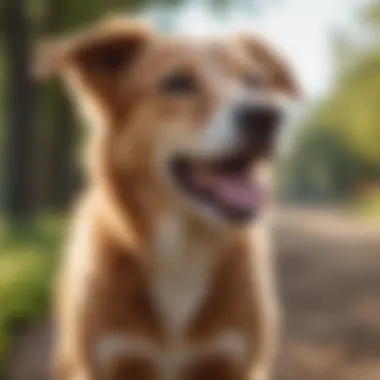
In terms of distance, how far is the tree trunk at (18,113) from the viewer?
1.83 m

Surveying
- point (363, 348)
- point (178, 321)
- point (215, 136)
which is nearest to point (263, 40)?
point (215, 136)

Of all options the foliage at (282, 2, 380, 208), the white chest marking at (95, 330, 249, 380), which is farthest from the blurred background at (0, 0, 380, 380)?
the white chest marking at (95, 330, 249, 380)

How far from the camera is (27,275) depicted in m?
1.76

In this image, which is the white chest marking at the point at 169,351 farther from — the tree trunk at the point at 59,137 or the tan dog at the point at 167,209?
the tree trunk at the point at 59,137

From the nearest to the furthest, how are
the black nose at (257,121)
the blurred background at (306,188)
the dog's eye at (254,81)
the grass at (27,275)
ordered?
the black nose at (257,121)
the dog's eye at (254,81)
the blurred background at (306,188)
the grass at (27,275)

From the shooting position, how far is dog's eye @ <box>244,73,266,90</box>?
141 centimetres

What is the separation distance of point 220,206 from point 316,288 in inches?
18.2

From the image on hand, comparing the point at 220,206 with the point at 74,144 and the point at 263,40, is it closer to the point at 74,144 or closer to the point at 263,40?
the point at 263,40

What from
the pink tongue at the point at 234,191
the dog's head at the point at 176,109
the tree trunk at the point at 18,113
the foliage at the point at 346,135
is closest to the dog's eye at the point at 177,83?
the dog's head at the point at 176,109

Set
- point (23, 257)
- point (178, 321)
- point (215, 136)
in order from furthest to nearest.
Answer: point (23, 257) < point (178, 321) < point (215, 136)

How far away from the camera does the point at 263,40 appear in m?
1.50

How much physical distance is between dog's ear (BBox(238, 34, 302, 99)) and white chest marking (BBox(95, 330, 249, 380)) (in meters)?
0.36

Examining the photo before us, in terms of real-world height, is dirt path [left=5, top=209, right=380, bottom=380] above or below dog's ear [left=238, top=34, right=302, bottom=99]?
below

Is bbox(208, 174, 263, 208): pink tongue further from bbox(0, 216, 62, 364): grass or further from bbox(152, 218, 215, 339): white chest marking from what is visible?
bbox(0, 216, 62, 364): grass
